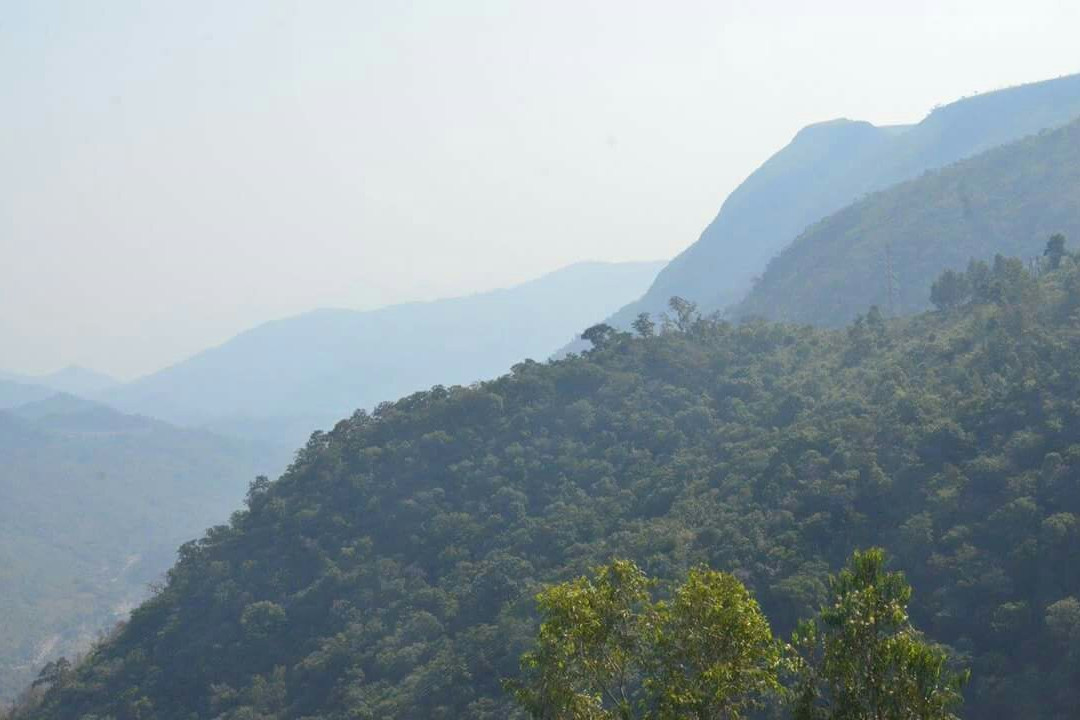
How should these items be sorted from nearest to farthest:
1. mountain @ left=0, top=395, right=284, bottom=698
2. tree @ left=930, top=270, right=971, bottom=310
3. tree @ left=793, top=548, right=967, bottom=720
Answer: tree @ left=793, top=548, right=967, bottom=720
tree @ left=930, top=270, right=971, bottom=310
mountain @ left=0, top=395, right=284, bottom=698

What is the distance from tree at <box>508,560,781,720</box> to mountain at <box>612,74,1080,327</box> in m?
133

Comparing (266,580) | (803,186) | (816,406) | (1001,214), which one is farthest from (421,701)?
(803,186)

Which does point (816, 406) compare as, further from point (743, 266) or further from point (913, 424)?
point (743, 266)

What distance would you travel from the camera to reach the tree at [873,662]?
364 inches

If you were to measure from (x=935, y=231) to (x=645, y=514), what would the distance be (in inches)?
2310

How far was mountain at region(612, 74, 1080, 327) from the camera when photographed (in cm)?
14750

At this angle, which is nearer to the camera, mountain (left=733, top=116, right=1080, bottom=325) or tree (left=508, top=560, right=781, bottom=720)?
tree (left=508, top=560, right=781, bottom=720)

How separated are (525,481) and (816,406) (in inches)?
516

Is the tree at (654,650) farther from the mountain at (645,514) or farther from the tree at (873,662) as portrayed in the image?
the mountain at (645,514)

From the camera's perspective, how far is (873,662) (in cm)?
953

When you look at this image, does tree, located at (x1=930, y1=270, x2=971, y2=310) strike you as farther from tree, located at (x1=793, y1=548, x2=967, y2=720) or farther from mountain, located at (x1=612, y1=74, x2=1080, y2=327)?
mountain, located at (x1=612, y1=74, x2=1080, y2=327)

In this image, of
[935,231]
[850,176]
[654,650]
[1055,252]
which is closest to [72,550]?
[935,231]

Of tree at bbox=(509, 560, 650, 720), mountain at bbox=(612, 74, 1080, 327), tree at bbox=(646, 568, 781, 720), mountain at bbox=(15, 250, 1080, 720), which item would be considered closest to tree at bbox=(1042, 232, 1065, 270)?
mountain at bbox=(15, 250, 1080, 720)

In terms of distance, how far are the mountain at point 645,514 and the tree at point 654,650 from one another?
651 inches
